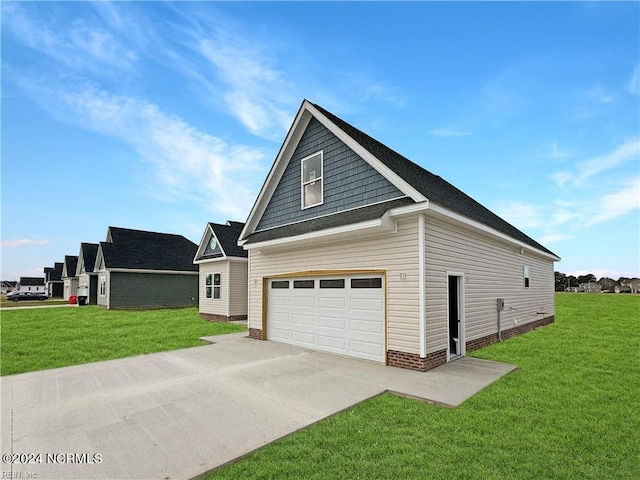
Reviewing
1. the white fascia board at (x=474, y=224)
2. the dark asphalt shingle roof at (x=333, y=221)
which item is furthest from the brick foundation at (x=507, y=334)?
the dark asphalt shingle roof at (x=333, y=221)

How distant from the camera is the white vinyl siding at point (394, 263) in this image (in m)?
7.76

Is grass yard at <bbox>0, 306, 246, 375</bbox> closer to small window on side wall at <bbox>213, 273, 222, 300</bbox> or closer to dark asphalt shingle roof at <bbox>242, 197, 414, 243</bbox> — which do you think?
small window on side wall at <bbox>213, 273, 222, 300</bbox>

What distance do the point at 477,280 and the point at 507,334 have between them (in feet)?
11.5

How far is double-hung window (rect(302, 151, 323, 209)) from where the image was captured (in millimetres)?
10750

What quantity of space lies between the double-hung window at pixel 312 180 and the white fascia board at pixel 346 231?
1.48 metres

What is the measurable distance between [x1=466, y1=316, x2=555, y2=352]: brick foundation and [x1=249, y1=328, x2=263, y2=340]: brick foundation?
716 cm

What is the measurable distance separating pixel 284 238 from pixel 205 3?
25.8 ft

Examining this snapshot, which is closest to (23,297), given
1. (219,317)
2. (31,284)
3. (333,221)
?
(219,317)

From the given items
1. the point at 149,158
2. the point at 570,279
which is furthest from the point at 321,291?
the point at 570,279

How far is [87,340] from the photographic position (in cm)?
1224

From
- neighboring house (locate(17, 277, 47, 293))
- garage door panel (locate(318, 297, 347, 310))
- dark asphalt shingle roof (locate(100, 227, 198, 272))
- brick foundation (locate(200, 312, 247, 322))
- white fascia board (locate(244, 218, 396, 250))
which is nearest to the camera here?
white fascia board (locate(244, 218, 396, 250))

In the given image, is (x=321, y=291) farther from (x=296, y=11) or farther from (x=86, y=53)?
(x=86, y=53)

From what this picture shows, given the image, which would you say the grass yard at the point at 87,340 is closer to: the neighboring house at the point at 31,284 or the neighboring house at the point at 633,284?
the neighboring house at the point at 633,284

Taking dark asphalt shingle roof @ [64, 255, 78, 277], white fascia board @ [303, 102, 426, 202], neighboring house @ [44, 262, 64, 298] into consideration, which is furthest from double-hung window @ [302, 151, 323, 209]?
neighboring house @ [44, 262, 64, 298]
